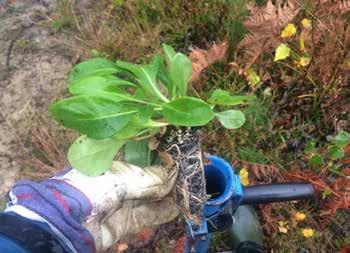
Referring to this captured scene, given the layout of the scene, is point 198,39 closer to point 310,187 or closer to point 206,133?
point 206,133

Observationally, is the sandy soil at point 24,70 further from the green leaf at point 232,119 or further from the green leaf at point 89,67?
the green leaf at point 232,119

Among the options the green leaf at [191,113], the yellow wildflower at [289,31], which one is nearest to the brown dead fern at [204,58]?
the yellow wildflower at [289,31]

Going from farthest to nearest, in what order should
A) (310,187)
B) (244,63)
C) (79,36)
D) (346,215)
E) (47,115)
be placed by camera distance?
Result: (79,36)
(47,115)
(244,63)
(346,215)
(310,187)

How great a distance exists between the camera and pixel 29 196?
1.22 metres

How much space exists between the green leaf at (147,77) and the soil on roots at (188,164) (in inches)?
5.1

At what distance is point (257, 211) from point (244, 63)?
76 cm

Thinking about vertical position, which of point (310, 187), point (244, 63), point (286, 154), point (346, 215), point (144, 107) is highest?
point (144, 107)

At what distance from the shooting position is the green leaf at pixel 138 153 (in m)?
1.51

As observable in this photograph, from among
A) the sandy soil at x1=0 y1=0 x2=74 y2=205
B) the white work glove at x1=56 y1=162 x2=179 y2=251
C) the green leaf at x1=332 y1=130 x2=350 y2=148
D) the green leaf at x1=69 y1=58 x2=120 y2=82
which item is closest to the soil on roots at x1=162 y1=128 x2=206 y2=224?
the white work glove at x1=56 y1=162 x2=179 y2=251

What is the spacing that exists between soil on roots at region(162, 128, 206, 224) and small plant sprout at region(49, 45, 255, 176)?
64 millimetres

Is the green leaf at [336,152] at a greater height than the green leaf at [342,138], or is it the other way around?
the green leaf at [342,138]

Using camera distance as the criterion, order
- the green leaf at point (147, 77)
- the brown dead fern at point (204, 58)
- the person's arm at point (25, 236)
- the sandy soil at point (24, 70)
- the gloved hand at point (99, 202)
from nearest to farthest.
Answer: the person's arm at point (25, 236), the gloved hand at point (99, 202), the green leaf at point (147, 77), the brown dead fern at point (204, 58), the sandy soil at point (24, 70)

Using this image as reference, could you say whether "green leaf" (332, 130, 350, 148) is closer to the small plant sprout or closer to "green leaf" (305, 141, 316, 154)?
"green leaf" (305, 141, 316, 154)

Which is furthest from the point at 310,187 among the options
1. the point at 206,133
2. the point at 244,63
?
the point at 244,63
